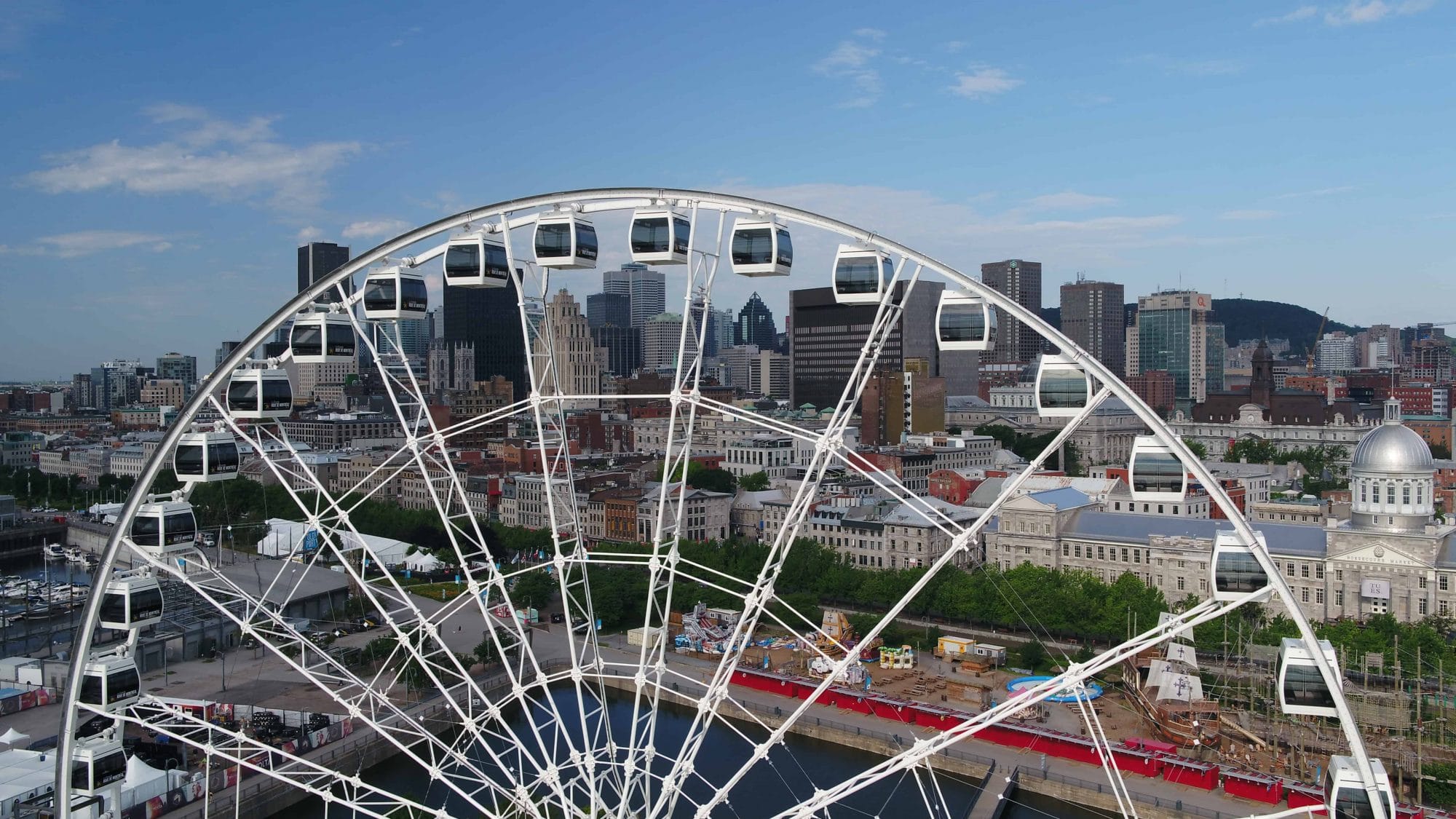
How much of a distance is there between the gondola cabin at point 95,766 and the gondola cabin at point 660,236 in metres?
9.34

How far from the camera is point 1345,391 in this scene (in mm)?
156750

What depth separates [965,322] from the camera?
1541cm

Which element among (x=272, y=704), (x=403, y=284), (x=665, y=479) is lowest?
(x=272, y=704)

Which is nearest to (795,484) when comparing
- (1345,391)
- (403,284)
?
(403,284)

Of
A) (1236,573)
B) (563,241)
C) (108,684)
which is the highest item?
(563,241)

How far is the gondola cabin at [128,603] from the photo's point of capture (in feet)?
55.2

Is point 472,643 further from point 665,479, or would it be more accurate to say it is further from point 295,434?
point 295,434

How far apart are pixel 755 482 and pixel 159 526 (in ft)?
223

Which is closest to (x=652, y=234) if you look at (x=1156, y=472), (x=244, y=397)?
(x=244, y=397)

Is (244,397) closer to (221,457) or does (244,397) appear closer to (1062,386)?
(221,457)

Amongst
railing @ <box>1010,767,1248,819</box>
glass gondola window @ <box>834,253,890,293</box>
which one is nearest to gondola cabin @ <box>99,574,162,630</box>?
glass gondola window @ <box>834,253,890,293</box>

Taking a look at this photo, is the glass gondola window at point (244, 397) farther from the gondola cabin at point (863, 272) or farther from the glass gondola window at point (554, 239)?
the gondola cabin at point (863, 272)

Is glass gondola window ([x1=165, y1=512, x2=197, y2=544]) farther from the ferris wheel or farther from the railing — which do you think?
the railing

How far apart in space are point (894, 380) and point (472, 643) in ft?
235
